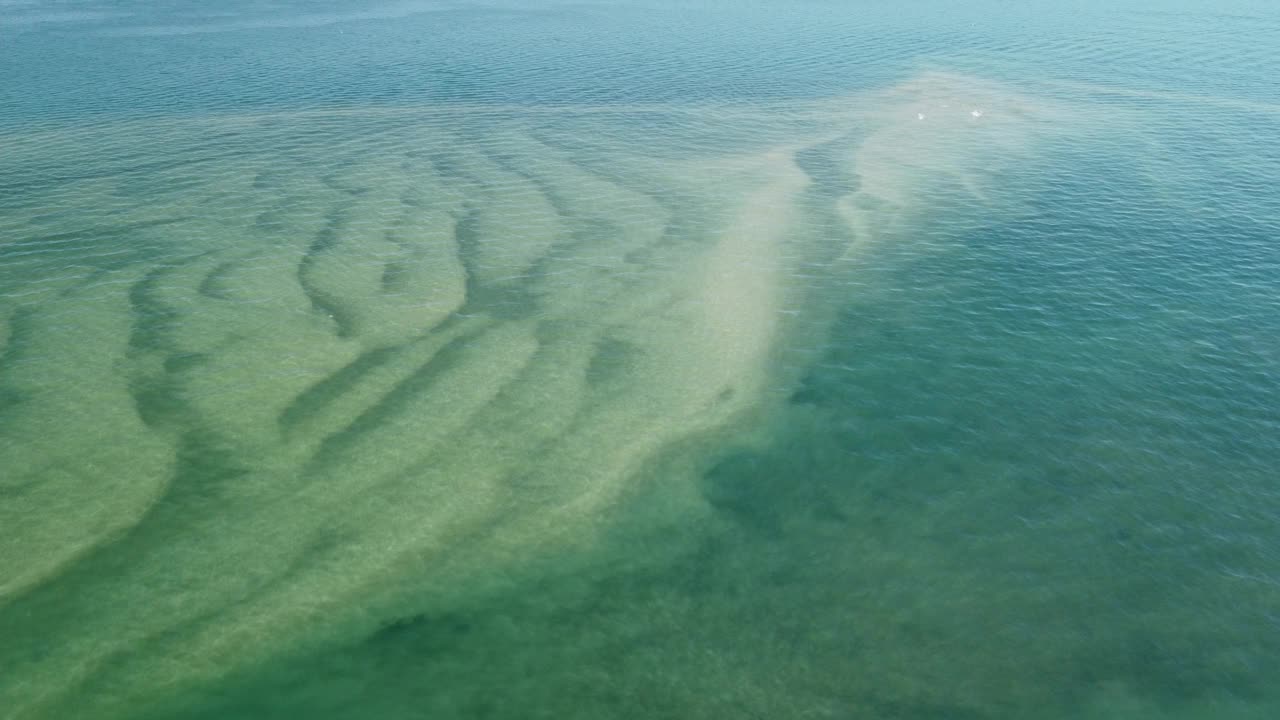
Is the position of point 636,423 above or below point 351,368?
below

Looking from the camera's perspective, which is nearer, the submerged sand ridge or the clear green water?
the clear green water

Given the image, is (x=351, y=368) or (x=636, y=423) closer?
(x=636, y=423)

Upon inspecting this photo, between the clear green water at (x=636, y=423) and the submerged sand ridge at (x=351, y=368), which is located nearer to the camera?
the clear green water at (x=636, y=423)

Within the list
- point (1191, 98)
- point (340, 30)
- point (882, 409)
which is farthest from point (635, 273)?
point (340, 30)

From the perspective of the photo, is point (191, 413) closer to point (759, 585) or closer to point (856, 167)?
point (759, 585)
